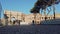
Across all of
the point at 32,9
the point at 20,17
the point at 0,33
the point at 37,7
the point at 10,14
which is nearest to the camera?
the point at 0,33

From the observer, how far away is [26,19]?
65.6 m

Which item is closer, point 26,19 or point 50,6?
point 50,6

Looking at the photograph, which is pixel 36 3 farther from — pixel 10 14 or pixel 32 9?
pixel 10 14

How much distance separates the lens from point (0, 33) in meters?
12.3

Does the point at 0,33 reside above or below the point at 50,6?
below

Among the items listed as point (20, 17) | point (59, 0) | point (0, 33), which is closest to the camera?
point (0, 33)

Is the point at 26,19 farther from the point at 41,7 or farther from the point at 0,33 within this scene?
the point at 0,33

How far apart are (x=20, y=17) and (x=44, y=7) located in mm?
22175

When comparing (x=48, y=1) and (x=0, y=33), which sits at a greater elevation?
(x=48, y=1)

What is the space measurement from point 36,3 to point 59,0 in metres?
6.72

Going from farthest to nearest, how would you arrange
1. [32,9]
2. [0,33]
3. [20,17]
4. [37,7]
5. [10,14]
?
[20,17]
[10,14]
[32,9]
[37,7]
[0,33]

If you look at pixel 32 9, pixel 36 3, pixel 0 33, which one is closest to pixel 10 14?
pixel 32 9

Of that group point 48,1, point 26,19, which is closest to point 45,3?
point 48,1

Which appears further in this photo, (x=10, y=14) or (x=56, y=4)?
(x=10, y=14)
